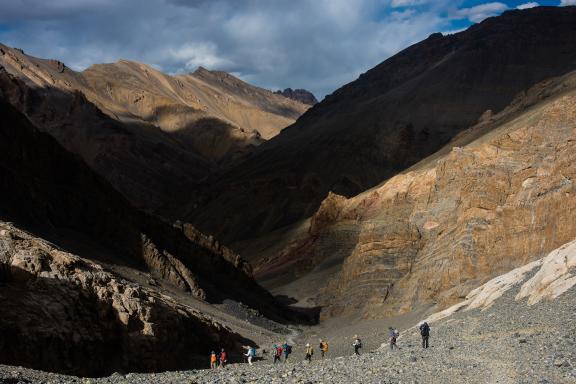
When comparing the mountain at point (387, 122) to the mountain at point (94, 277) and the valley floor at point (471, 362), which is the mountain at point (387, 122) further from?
the valley floor at point (471, 362)

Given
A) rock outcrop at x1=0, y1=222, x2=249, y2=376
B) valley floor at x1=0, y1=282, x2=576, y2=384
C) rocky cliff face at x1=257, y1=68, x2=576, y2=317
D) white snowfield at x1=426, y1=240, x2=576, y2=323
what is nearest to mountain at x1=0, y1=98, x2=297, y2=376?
rock outcrop at x1=0, y1=222, x2=249, y2=376

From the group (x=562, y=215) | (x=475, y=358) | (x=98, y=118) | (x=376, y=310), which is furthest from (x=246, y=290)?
(x=98, y=118)

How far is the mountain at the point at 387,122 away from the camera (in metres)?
128

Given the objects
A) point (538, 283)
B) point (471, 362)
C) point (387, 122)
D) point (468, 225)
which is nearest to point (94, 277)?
point (471, 362)

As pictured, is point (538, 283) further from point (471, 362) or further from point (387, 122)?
point (387, 122)

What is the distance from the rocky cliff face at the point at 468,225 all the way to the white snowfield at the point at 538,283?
5528mm

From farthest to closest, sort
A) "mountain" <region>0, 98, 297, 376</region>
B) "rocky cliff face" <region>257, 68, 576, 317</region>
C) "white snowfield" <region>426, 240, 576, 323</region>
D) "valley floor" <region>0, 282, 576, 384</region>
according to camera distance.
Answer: "rocky cliff face" <region>257, 68, 576, 317</region>
"white snowfield" <region>426, 240, 576, 323</region>
"mountain" <region>0, 98, 297, 376</region>
"valley floor" <region>0, 282, 576, 384</region>

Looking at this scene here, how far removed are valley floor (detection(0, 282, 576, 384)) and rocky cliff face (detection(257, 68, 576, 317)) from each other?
13969 millimetres

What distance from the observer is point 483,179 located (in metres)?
49.2

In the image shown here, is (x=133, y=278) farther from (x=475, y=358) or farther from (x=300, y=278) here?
(x=300, y=278)

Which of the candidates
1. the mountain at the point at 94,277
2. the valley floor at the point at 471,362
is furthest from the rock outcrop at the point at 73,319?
the valley floor at the point at 471,362

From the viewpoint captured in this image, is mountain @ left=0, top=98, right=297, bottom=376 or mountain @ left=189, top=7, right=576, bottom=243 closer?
mountain @ left=0, top=98, right=297, bottom=376

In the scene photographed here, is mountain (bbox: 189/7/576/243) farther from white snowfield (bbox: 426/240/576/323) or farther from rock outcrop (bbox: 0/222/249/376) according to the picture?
rock outcrop (bbox: 0/222/249/376)

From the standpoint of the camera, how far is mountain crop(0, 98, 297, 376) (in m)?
26.4
